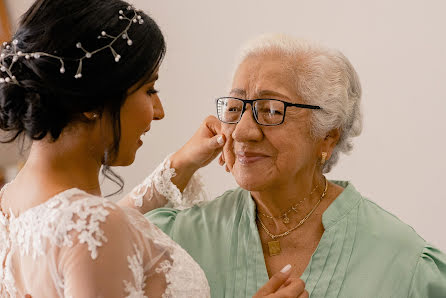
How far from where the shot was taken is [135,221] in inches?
50.5

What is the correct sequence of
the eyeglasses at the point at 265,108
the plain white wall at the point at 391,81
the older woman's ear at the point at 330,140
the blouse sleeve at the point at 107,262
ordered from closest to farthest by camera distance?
Result: the blouse sleeve at the point at 107,262 → the eyeglasses at the point at 265,108 → the older woman's ear at the point at 330,140 → the plain white wall at the point at 391,81

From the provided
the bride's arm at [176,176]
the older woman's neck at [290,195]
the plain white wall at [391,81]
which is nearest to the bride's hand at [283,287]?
the older woman's neck at [290,195]

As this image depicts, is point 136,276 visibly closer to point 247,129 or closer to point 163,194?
point 247,129

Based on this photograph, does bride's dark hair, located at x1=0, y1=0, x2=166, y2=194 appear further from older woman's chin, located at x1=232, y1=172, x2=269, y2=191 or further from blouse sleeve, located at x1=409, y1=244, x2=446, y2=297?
blouse sleeve, located at x1=409, y1=244, x2=446, y2=297

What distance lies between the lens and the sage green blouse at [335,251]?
1755 millimetres

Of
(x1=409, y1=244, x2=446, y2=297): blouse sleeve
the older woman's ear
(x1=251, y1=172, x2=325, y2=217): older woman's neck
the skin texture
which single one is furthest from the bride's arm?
(x1=409, y1=244, x2=446, y2=297): blouse sleeve

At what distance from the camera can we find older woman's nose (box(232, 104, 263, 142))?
6.03ft

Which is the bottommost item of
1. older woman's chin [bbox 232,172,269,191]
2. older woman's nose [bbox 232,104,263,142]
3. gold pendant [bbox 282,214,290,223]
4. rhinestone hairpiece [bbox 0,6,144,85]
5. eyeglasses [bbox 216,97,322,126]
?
gold pendant [bbox 282,214,290,223]

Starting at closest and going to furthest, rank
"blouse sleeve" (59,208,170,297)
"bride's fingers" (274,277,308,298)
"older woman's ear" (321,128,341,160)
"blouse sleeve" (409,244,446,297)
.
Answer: "blouse sleeve" (59,208,170,297)
"bride's fingers" (274,277,308,298)
"blouse sleeve" (409,244,446,297)
"older woman's ear" (321,128,341,160)

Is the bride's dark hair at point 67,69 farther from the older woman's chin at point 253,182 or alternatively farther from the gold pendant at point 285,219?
the gold pendant at point 285,219

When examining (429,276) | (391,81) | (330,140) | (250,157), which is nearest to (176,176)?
(250,157)

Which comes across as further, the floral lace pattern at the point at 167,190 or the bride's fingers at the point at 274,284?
the floral lace pattern at the point at 167,190

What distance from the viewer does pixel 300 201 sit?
6.33ft

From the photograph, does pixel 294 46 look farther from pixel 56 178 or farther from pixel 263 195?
pixel 56 178
